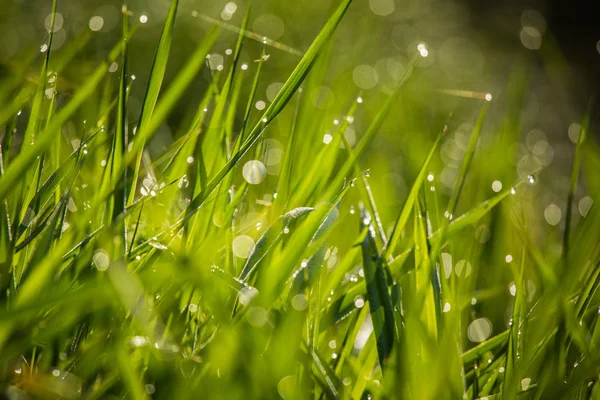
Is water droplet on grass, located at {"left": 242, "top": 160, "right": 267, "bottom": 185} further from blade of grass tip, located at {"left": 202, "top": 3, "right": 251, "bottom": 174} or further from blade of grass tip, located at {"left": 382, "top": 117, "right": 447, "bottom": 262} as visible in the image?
blade of grass tip, located at {"left": 382, "top": 117, "right": 447, "bottom": 262}

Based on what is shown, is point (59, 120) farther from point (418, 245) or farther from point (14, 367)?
point (418, 245)

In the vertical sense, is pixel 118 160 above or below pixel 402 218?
above

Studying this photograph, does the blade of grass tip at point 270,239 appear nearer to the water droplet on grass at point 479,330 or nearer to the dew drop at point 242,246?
the dew drop at point 242,246

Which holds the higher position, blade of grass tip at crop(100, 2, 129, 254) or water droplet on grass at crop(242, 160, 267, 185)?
blade of grass tip at crop(100, 2, 129, 254)

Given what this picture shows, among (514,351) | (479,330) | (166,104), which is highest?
(166,104)

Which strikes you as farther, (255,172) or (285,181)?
(255,172)

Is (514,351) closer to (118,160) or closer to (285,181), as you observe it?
(285,181)

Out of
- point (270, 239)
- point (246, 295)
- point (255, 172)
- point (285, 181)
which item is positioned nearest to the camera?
point (246, 295)

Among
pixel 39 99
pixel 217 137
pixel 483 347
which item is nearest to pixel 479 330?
pixel 483 347

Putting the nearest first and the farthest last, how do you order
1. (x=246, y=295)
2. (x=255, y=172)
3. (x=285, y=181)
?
(x=246, y=295) < (x=285, y=181) < (x=255, y=172)

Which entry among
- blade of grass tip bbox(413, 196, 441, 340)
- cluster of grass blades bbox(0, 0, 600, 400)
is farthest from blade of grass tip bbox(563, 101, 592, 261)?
blade of grass tip bbox(413, 196, 441, 340)
